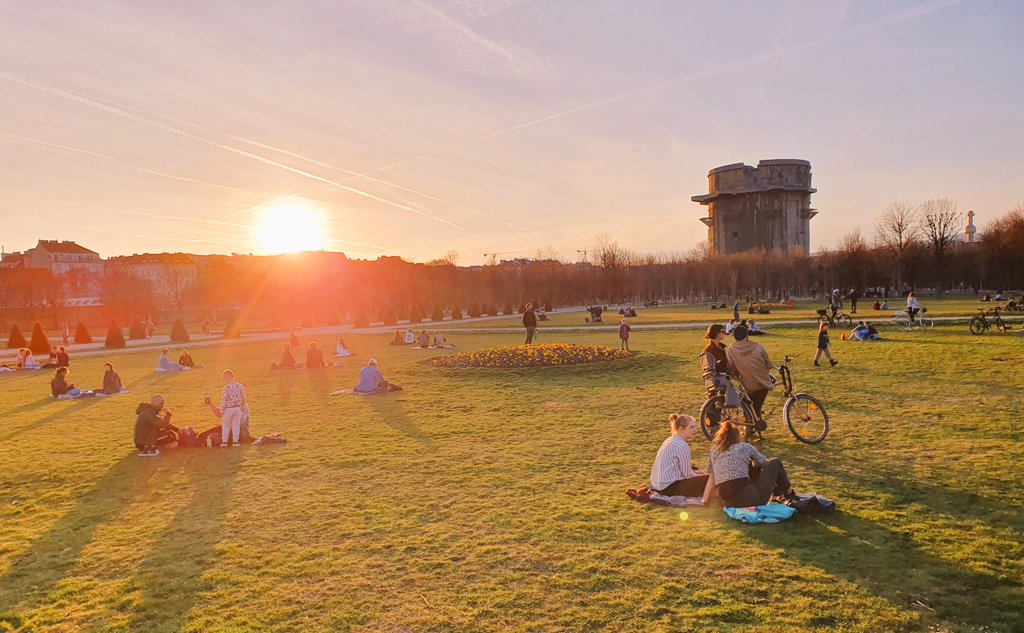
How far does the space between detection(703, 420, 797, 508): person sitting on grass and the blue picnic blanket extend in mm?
119

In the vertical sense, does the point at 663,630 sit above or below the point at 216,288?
below

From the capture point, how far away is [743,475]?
7.98 meters

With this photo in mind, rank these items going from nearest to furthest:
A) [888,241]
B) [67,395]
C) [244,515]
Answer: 1. [244,515]
2. [67,395]
3. [888,241]

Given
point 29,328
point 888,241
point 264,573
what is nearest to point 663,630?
point 264,573

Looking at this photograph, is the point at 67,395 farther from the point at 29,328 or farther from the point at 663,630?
the point at 29,328

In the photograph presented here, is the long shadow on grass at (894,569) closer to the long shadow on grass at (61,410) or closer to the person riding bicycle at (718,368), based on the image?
the person riding bicycle at (718,368)

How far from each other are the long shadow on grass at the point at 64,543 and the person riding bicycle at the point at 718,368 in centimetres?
1053

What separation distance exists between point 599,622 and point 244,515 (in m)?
5.69

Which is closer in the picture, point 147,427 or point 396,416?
point 147,427

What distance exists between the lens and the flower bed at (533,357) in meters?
23.9

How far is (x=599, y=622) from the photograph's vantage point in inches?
217

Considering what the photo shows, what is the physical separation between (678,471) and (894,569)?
2862mm

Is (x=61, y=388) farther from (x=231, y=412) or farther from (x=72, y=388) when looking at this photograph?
(x=231, y=412)

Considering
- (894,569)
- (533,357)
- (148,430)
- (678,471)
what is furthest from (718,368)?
(533,357)
